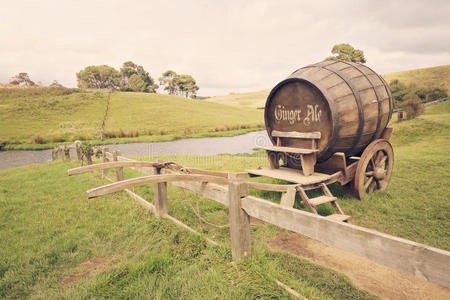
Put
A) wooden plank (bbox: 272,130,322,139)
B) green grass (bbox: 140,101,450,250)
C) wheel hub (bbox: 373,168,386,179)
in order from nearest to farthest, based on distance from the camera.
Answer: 1. green grass (bbox: 140,101,450,250)
2. wooden plank (bbox: 272,130,322,139)
3. wheel hub (bbox: 373,168,386,179)

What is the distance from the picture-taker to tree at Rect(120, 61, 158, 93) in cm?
7250

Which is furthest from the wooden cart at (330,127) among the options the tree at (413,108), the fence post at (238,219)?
the tree at (413,108)

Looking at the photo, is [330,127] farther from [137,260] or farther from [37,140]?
[37,140]

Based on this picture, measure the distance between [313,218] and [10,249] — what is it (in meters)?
4.61

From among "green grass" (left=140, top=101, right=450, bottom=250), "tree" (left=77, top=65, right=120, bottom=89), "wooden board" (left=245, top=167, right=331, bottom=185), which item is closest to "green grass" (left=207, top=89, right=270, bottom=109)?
"tree" (left=77, top=65, right=120, bottom=89)

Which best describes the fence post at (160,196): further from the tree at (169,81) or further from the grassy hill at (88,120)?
the tree at (169,81)

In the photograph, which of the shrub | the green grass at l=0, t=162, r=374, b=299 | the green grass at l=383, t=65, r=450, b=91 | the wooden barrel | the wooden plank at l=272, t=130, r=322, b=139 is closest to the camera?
the green grass at l=0, t=162, r=374, b=299

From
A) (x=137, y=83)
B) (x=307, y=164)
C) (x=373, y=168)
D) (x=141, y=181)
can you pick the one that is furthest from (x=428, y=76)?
(x=137, y=83)

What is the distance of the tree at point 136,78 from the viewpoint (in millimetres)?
72500

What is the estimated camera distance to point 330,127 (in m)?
4.55

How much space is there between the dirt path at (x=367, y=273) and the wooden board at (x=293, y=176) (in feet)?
3.63

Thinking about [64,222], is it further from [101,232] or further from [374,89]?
[374,89]

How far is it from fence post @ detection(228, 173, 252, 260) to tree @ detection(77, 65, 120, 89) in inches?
3349

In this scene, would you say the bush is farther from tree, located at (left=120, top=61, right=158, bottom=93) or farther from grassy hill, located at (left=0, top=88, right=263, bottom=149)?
tree, located at (left=120, top=61, right=158, bottom=93)
